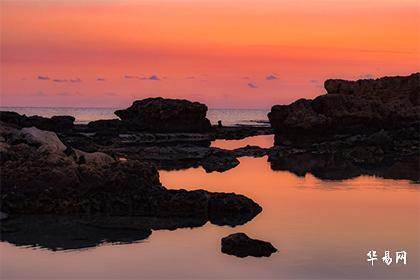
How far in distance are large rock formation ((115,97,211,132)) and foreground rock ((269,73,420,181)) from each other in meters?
18.6

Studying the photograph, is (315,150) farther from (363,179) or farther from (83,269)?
(83,269)

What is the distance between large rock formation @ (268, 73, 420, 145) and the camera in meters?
68.9

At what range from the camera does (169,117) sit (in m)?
90.8

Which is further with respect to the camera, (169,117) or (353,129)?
(169,117)

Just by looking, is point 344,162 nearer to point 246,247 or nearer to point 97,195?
point 97,195

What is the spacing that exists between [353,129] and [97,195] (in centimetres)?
4889

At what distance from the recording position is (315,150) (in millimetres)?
60125

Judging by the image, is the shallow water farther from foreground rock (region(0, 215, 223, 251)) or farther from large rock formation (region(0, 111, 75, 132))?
large rock formation (region(0, 111, 75, 132))

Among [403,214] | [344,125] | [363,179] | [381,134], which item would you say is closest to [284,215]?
[403,214]

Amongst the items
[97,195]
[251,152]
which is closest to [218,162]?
[251,152]

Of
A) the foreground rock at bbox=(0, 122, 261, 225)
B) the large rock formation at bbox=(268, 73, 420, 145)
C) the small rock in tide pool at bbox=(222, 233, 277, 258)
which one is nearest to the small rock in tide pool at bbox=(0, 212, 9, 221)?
the foreground rock at bbox=(0, 122, 261, 225)

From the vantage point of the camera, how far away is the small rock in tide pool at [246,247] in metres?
19.5

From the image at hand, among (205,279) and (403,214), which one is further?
(403,214)

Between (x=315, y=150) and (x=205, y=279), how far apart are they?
4370 centimetres
